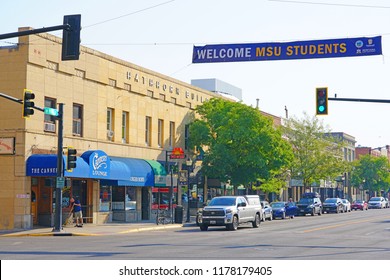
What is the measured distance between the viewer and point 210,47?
94.0ft

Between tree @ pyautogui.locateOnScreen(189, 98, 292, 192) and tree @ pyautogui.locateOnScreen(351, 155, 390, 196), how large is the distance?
57916 millimetres

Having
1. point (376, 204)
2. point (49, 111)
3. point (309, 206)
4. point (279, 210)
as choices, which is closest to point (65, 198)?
point (49, 111)

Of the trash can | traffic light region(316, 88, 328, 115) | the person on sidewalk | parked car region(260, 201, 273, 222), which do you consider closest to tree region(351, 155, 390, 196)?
parked car region(260, 201, 273, 222)

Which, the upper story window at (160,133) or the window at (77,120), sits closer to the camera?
the window at (77,120)

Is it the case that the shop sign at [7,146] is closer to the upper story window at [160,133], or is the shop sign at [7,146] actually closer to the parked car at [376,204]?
the upper story window at [160,133]

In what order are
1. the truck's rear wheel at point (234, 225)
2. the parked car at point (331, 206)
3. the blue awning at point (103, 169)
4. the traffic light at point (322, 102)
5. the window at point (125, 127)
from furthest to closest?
1. the parked car at point (331, 206)
2. the window at point (125, 127)
3. the truck's rear wheel at point (234, 225)
4. the blue awning at point (103, 169)
5. the traffic light at point (322, 102)

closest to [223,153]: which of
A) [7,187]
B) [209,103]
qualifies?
[209,103]

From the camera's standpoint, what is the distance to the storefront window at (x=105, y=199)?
1623 inches

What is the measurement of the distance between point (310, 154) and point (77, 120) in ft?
136

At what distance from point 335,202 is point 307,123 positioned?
11.9 metres

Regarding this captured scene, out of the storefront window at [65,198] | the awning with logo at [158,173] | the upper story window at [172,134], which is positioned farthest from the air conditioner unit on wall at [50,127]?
the upper story window at [172,134]

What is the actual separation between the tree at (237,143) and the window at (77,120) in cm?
1337

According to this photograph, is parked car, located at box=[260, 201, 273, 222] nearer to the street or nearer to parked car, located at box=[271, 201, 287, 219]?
parked car, located at box=[271, 201, 287, 219]

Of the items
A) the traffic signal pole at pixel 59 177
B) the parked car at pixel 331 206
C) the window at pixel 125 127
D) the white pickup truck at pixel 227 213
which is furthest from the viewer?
the parked car at pixel 331 206
